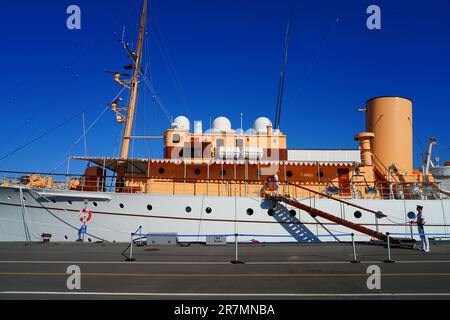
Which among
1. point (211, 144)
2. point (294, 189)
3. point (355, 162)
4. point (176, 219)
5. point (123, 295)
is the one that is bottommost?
point (123, 295)

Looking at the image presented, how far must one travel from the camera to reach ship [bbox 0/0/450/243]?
15883 mm

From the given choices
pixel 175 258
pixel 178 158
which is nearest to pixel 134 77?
pixel 178 158

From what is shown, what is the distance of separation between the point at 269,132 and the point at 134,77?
9574 mm

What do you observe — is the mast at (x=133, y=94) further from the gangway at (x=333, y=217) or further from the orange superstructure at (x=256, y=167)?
the gangway at (x=333, y=217)

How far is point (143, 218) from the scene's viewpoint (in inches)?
630

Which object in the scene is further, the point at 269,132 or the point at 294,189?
the point at 269,132

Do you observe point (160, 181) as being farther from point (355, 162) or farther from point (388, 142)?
point (388, 142)

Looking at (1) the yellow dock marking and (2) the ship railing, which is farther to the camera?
(2) the ship railing

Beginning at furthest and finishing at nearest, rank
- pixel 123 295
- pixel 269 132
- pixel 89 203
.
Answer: pixel 269 132 < pixel 89 203 < pixel 123 295

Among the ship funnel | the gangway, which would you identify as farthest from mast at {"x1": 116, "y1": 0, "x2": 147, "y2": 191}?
the ship funnel

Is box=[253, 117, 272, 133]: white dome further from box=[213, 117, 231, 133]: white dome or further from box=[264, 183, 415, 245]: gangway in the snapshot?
box=[264, 183, 415, 245]: gangway

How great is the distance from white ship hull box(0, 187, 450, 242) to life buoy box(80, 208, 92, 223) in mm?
197

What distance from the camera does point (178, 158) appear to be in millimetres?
19422

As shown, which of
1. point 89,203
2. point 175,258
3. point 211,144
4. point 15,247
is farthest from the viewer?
point 211,144
